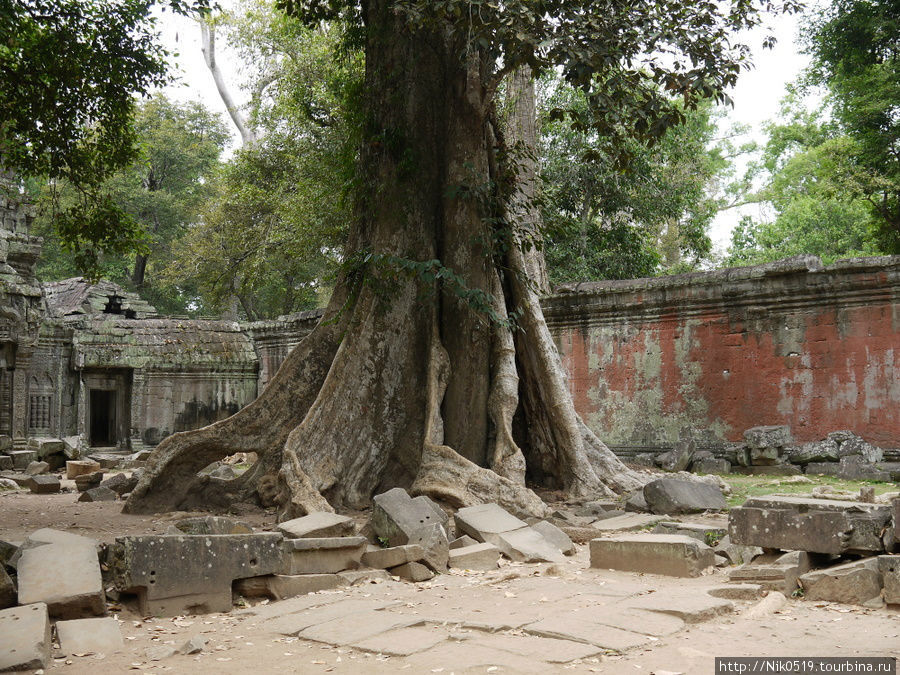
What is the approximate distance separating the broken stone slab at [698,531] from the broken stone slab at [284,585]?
2.13m

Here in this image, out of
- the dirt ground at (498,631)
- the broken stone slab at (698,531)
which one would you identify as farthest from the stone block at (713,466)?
the dirt ground at (498,631)

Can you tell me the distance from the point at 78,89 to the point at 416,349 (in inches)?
146

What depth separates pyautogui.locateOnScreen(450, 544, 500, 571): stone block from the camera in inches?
190

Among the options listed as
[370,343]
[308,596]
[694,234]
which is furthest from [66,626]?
[694,234]

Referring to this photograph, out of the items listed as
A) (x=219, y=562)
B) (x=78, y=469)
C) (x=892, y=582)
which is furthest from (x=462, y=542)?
(x=78, y=469)

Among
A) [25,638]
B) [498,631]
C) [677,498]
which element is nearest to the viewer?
[25,638]

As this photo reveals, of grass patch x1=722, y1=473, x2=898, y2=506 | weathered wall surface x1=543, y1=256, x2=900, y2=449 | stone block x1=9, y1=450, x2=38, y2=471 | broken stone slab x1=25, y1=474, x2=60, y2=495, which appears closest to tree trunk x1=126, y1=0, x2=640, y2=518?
grass patch x1=722, y1=473, x2=898, y2=506

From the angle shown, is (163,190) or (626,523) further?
(163,190)

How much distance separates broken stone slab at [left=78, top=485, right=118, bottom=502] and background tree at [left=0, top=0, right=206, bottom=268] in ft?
7.22

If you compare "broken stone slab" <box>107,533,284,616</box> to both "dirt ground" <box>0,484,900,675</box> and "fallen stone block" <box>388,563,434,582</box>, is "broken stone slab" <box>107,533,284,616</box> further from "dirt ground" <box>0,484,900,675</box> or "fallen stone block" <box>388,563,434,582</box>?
"fallen stone block" <box>388,563,434,582</box>

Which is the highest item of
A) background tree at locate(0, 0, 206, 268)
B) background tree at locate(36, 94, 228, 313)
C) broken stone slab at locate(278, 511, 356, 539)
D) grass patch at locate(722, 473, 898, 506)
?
background tree at locate(36, 94, 228, 313)

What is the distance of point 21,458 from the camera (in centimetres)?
1217

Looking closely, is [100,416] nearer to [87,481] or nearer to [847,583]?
[87,481]

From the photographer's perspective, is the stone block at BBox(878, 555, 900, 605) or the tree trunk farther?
the tree trunk
